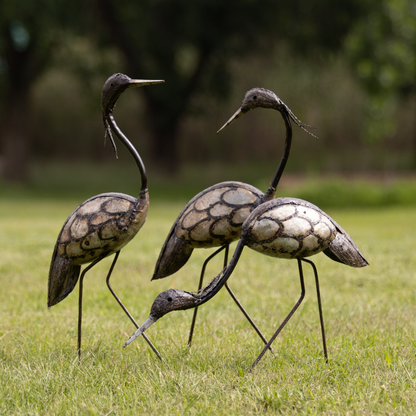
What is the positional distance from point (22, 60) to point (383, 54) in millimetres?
9704

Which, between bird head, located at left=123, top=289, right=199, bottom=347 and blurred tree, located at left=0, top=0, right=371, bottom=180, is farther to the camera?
blurred tree, located at left=0, top=0, right=371, bottom=180

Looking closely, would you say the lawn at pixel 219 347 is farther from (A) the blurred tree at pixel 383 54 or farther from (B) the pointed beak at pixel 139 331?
(A) the blurred tree at pixel 383 54

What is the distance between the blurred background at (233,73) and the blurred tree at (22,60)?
3cm

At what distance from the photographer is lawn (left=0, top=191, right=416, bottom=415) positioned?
2.44m

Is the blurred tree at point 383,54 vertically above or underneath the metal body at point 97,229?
above

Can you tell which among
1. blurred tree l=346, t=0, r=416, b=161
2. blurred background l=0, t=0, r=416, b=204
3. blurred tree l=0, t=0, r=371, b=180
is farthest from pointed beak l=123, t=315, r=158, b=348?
blurred tree l=0, t=0, r=371, b=180

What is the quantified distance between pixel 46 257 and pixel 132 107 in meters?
15.9

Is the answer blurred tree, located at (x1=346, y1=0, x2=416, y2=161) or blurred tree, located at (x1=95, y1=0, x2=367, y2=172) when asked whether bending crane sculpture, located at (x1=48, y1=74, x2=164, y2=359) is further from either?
blurred tree, located at (x1=95, y1=0, x2=367, y2=172)

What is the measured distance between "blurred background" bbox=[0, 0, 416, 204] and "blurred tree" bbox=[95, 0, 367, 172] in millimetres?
31

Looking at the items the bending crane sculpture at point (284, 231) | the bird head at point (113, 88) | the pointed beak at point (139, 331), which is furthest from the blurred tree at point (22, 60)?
the pointed beak at point (139, 331)

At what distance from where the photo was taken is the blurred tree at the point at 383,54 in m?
11.9

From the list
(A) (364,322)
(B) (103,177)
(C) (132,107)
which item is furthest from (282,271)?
(C) (132,107)

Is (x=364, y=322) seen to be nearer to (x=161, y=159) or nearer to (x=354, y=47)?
(x=354, y=47)

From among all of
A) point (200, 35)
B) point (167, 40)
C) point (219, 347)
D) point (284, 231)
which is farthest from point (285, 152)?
point (167, 40)
